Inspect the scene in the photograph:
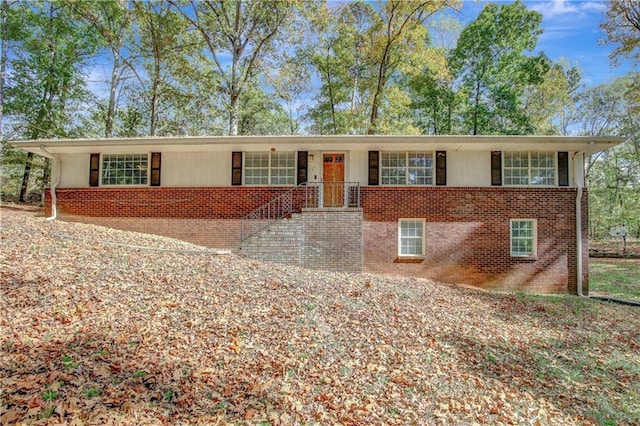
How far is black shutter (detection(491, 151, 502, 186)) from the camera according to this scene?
9992 mm

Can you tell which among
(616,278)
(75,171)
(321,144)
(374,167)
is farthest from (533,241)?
(75,171)

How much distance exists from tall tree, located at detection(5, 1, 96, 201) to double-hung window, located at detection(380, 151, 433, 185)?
17769 mm

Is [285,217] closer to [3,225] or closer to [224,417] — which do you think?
Result: [3,225]

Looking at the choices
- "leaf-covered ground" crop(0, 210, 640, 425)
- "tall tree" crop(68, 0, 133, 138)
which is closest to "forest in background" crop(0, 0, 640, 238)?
"tall tree" crop(68, 0, 133, 138)

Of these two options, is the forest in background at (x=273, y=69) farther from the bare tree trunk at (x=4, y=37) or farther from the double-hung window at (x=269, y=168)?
the double-hung window at (x=269, y=168)

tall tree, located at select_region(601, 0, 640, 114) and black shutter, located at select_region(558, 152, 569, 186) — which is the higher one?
tall tree, located at select_region(601, 0, 640, 114)

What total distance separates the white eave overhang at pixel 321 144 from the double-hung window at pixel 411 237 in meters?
2.28

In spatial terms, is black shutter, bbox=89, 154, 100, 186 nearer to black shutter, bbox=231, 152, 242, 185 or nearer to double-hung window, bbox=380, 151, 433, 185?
black shutter, bbox=231, 152, 242, 185

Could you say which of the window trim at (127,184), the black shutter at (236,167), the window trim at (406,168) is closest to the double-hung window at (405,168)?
the window trim at (406,168)

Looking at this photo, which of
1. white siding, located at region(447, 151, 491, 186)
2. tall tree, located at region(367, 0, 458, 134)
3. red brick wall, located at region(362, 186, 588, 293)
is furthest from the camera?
tall tree, located at region(367, 0, 458, 134)

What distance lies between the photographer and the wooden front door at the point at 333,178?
10.4 m

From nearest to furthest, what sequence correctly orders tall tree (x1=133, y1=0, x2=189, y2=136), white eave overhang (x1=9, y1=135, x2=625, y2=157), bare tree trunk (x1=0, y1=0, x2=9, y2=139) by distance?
1. white eave overhang (x1=9, y1=135, x2=625, y2=157)
2. bare tree trunk (x1=0, y1=0, x2=9, y2=139)
3. tall tree (x1=133, y1=0, x2=189, y2=136)

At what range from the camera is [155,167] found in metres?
10.6

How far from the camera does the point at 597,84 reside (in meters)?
24.5
